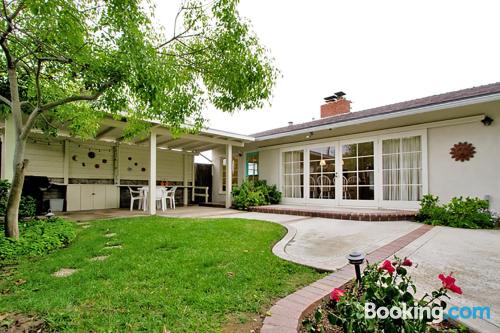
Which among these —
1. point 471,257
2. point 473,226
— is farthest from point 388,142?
point 471,257

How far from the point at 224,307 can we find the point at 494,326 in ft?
5.47

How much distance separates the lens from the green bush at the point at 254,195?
28.3 feet

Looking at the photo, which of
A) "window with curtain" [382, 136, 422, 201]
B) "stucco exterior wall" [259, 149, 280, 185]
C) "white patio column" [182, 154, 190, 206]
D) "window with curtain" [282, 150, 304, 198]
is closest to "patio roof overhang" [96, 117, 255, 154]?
"white patio column" [182, 154, 190, 206]

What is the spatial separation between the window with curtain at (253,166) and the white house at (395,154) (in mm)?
419

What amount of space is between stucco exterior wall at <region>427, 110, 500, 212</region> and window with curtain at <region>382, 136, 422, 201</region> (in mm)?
300

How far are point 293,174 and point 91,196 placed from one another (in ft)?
23.2

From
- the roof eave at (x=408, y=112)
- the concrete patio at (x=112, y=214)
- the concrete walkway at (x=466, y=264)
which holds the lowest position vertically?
the concrete patio at (x=112, y=214)

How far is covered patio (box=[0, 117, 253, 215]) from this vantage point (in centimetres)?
735

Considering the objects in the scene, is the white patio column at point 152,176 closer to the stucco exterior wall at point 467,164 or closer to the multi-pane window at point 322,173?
the multi-pane window at point 322,173

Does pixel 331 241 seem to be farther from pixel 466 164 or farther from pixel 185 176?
pixel 185 176

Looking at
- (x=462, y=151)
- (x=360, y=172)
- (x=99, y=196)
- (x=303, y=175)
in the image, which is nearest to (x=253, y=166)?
(x=303, y=175)

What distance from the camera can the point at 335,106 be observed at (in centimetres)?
1038

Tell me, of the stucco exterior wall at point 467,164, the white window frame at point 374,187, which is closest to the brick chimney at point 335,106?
the white window frame at point 374,187

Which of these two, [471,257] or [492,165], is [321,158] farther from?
[471,257]
